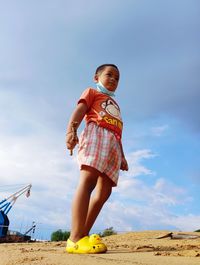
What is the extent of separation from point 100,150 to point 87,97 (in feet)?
2.11

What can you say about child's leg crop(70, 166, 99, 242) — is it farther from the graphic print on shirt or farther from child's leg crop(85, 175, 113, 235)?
the graphic print on shirt

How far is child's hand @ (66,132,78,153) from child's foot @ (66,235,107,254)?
79 cm

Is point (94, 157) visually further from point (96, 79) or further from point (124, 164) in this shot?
point (96, 79)

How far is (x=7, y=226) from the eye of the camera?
19156mm

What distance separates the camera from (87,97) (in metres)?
3.62

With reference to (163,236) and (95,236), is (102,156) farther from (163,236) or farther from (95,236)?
(163,236)

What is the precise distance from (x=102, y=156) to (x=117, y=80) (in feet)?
3.35

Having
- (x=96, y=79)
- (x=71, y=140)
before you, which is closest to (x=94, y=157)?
(x=71, y=140)

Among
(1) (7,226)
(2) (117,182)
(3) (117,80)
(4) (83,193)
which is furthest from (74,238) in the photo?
(1) (7,226)

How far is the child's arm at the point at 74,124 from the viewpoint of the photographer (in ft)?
10.6

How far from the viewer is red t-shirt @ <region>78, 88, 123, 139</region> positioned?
11.5ft

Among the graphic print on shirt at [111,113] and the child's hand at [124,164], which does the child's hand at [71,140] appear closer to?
the graphic print on shirt at [111,113]

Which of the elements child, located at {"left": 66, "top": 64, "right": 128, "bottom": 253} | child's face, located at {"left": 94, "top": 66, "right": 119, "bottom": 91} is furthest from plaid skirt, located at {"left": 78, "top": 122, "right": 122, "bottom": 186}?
child's face, located at {"left": 94, "top": 66, "right": 119, "bottom": 91}

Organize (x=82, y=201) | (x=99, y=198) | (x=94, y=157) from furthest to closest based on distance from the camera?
1. (x=99, y=198)
2. (x=94, y=157)
3. (x=82, y=201)
